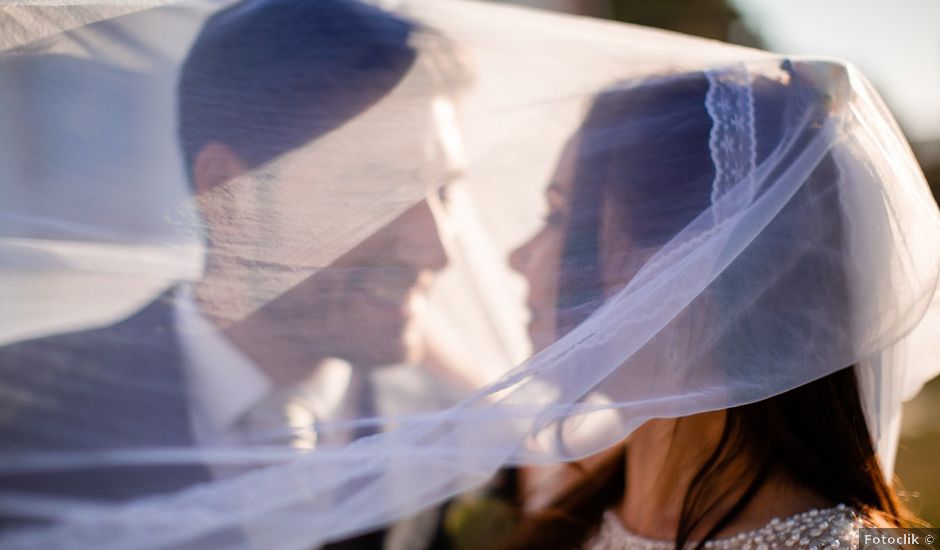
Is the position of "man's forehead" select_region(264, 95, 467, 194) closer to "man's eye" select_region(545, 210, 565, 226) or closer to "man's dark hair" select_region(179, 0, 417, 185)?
"man's dark hair" select_region(179, 0, 417, 185)

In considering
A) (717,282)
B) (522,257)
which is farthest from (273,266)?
(717,282)

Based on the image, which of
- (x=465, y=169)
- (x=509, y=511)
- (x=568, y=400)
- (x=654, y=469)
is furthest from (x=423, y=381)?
(x=509, y=511)

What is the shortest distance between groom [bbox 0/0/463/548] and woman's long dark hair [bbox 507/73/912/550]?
23 centimetres

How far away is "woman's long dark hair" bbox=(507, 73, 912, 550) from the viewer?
101cm

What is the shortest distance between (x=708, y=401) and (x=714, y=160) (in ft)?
1.18

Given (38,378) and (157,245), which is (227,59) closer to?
(157,245)

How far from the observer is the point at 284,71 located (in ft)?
3.29

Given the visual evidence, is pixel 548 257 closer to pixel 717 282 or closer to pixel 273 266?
pixel 717 282

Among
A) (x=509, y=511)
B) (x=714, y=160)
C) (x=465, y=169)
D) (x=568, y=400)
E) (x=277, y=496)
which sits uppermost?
(x=714, y=160)

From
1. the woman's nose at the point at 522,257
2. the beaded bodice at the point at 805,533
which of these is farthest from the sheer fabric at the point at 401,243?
the beaded bodice at the point at 805,533

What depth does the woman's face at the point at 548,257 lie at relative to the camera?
3.38ft

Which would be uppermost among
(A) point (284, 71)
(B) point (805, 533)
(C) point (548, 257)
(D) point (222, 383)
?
(A) point (284, 71)

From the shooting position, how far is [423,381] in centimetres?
100

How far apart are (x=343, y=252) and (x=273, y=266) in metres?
0.10
